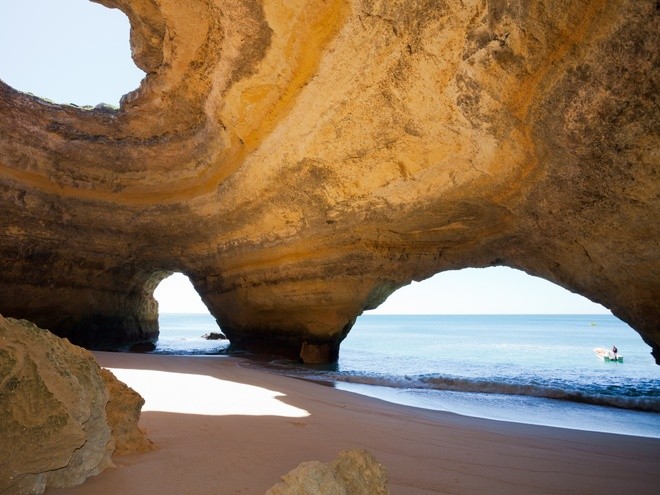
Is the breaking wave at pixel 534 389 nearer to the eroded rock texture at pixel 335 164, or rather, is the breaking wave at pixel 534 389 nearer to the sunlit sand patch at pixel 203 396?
the eroded rock texture at pixel 335 164

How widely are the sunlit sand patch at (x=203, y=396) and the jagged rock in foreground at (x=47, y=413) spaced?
1219 mm

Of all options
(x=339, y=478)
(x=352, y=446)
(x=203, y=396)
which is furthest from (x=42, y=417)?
(x=203, y=396)

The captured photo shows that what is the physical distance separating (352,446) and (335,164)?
4.23 metres

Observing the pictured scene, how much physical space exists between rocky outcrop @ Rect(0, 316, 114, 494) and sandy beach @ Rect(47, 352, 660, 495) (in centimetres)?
9

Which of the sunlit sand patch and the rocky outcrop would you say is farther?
the sunlit sand patch

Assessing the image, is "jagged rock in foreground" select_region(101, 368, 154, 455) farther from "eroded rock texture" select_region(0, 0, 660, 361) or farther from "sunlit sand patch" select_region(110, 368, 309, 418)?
"eroded rock texture" select_region(0, 0, 660, 361)

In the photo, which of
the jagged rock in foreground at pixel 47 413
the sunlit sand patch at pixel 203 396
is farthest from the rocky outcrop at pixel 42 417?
the sunlit sand patch at pixel 203 396

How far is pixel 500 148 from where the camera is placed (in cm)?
473

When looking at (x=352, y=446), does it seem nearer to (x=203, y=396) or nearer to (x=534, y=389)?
(x=203, y=396)

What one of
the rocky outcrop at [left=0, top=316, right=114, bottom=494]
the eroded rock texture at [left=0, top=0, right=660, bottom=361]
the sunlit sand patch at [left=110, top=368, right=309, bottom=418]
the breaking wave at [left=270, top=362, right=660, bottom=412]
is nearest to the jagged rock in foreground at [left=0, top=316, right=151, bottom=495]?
the rocky outcrop at [left=0, top=316, right=114, bottom=494]

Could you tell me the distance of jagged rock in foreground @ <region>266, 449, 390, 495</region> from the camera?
1.32 meters

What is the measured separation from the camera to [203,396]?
3.45m

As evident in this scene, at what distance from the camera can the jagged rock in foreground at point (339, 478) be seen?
1.32 metres

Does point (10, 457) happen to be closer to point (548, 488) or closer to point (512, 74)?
point (548, 488)
